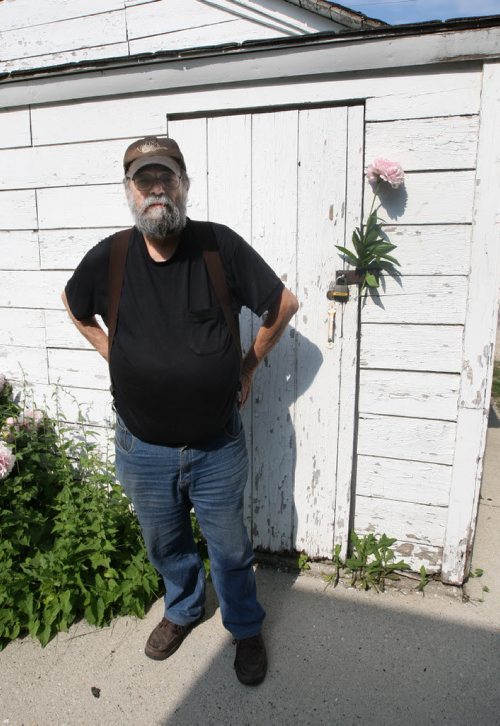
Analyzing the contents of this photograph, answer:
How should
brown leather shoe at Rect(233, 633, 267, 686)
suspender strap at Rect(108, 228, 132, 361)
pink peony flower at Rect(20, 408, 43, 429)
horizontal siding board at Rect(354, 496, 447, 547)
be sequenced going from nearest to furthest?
1. suspender strap at Rect(108, 228, 132, 361)
2. brown leather shoe at Rect(233, 633, 267, 686)
3. horizontal siding board at Rect(354, 496, 447, 547)
4. pink peony flower at Rect(20, 408, 43, 429)

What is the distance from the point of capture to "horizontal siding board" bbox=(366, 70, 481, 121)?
2227 mm

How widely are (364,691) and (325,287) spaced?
1.76m

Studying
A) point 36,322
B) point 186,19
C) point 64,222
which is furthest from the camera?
point 186,19

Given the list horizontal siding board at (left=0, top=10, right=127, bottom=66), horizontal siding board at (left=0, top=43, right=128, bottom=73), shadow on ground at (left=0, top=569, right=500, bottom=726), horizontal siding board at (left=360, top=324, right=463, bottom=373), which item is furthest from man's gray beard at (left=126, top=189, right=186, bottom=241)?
horizontal siding board at (left=0, top=10, right=127, bottom=66)

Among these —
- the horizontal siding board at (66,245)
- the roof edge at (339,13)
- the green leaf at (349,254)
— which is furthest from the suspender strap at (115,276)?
the roof edge at (339,13)

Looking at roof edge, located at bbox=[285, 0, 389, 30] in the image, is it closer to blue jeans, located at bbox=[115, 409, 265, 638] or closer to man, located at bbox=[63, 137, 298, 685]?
man, located at bbox=[63, 137, 298, 685]

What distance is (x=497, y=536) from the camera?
3.17 meters

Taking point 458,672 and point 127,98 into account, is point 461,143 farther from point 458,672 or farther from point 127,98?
A: point 458,672

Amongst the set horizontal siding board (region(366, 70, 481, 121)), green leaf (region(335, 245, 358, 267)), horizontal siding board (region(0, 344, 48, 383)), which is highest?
horizontal siding board (region(366, 70, 481, 121))

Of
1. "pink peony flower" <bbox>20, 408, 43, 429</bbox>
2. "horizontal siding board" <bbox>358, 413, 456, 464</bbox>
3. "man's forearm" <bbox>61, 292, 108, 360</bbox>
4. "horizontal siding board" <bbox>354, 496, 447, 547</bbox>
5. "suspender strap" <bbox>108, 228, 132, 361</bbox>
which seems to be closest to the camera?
"suspender strap" <bbox>108, 228, 132, 361</bbox>

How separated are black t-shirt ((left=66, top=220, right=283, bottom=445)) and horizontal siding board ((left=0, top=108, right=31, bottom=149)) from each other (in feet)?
4.37

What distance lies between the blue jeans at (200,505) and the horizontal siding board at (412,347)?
2.63 feet

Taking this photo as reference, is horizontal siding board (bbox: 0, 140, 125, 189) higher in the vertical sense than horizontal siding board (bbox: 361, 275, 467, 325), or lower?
higher

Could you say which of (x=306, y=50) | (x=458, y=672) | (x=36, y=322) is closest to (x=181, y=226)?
(x=306, y=50)
